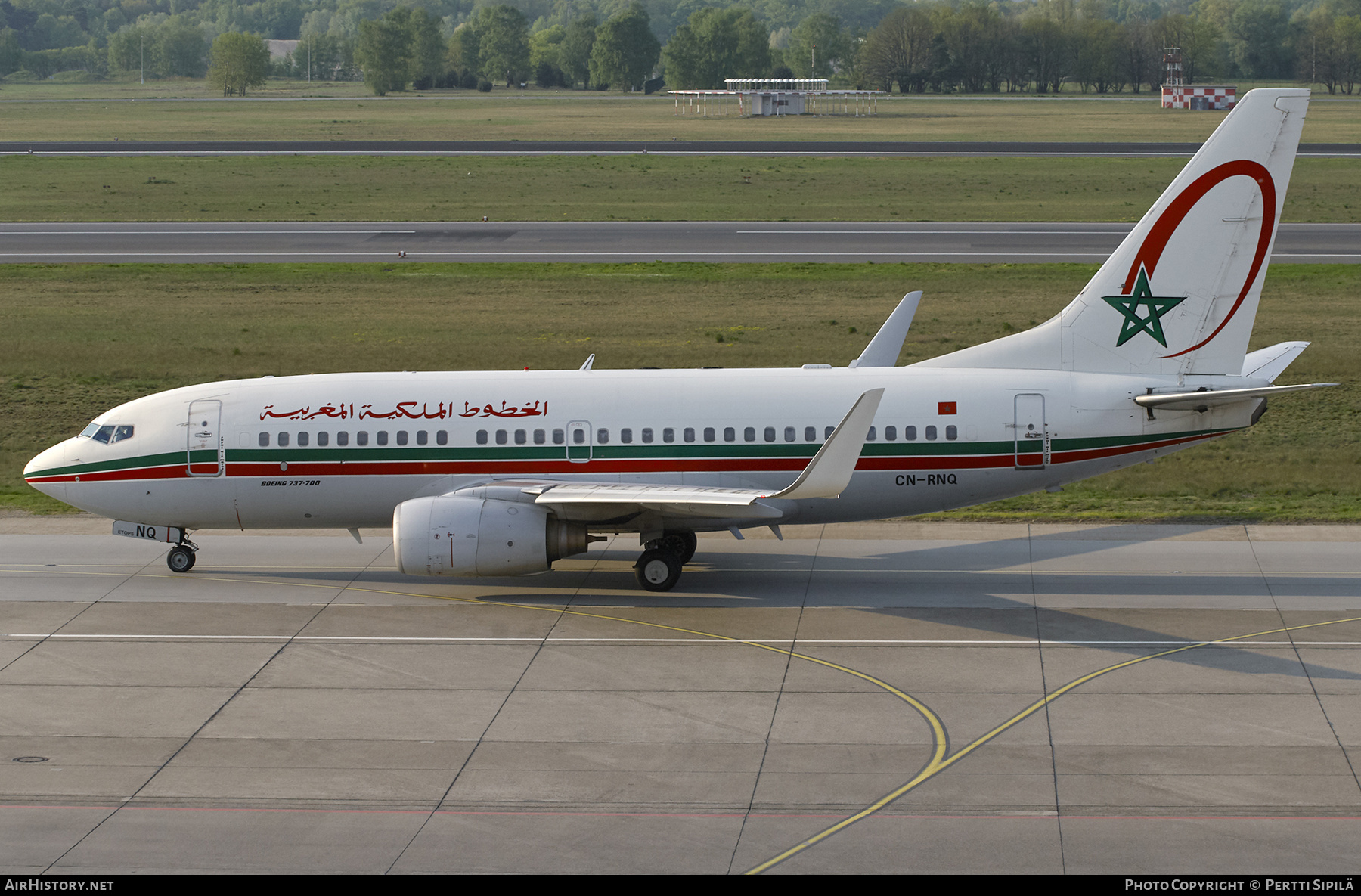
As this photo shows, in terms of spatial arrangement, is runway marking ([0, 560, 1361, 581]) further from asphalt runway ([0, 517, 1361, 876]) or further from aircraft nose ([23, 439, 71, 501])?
aircraft nose ([23, 439, 71, 501])

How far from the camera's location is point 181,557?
1156 inches

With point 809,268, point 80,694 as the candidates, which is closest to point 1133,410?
point 80,694

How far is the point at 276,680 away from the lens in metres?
23.0

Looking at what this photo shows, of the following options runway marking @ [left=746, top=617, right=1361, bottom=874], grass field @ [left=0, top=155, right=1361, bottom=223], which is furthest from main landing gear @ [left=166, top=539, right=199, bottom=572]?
grass field @ [left=0, top=155, right=1361, bottom=223]

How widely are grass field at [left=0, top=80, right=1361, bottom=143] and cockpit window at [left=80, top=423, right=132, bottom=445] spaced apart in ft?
353

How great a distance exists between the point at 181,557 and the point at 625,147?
3805 inches

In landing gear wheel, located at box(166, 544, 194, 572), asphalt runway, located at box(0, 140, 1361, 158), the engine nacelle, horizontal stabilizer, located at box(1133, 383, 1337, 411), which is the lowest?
landing gear wheel, located at box(166, 544, 194, 572)

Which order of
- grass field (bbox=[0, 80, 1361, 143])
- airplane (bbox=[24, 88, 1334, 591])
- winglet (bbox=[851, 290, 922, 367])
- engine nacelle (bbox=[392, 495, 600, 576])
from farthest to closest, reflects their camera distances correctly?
grass field (bbox=[0, 80, 1361, 143]) → winglet (bbox=[851, 290, 922, 367]) → airplane (bbox=[24, 88, 1334, 591]) → engine nacelle (bbox=[392, 495, 600, 576])

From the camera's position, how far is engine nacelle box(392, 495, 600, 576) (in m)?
25.8

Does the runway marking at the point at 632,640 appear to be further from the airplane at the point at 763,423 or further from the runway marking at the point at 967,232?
the runway marking at the point at 967,232

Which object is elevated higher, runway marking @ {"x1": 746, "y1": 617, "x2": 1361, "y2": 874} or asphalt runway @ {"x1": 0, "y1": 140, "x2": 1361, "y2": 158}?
asphalt runway @ {"x1": 0, "y1": 140, "x2": 1361, "y2": 158}

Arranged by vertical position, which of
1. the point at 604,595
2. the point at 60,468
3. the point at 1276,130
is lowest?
the point at 604,595
